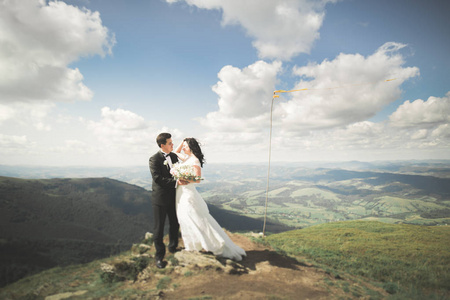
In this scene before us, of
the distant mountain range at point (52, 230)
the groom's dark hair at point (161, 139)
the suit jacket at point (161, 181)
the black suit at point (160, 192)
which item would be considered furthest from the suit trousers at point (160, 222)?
the distant mountain range at point (52, 230)

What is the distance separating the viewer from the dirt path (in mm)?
6641

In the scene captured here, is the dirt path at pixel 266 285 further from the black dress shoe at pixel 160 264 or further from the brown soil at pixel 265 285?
the black dress shoe at pixel 160 264

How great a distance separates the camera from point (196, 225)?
873 centimetres

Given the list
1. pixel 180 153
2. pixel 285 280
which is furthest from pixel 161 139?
pixel 285 280

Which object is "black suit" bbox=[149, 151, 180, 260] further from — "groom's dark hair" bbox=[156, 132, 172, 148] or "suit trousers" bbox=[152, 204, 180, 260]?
"groom's dark hair" bbox=[156, 132, 172, 148]

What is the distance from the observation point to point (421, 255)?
1351 centimetres

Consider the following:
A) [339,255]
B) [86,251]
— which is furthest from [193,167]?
[86,251]

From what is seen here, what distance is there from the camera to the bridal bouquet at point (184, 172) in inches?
326

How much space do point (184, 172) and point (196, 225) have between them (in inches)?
98.7

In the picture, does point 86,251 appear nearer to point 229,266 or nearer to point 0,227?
point 0,227

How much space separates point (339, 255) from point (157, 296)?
13.7m

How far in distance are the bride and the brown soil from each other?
107 centimetres

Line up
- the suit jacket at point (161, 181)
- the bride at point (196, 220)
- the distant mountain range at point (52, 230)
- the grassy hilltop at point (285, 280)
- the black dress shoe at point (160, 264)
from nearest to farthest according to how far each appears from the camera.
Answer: the grassy hilltop at point (285, 280)
the suit jacket at point (161, 181)
the black dress shoe at point (160, 264)
the bride at point (196, 220)
the distant mountain range at point (52, 230)

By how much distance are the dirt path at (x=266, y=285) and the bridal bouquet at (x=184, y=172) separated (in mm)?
3813
